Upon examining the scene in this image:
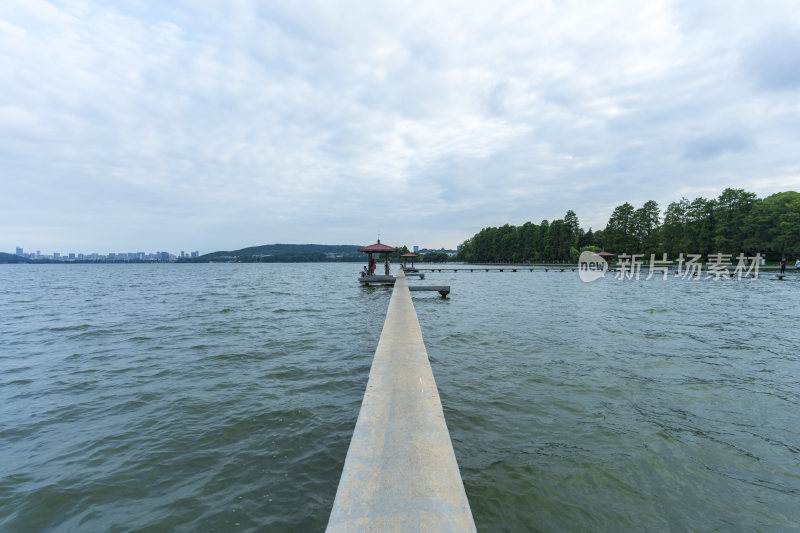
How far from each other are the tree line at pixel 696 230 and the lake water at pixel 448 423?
59.6 meters

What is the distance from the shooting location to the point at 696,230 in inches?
2424

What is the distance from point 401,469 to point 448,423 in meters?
2.58

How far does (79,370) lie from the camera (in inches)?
321

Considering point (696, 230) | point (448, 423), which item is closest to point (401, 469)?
point (448, 423)

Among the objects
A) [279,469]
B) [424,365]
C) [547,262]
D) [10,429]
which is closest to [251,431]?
[279,469]

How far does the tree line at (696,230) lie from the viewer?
50.0 metres

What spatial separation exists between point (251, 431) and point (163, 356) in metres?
5.90

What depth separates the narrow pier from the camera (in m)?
2.38

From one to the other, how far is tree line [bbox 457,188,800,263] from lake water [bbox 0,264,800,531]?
59.6 meters

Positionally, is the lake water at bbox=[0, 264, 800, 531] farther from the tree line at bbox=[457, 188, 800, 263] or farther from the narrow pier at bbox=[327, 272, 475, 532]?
the tree line at bbox=[457, 188, 800, 263]

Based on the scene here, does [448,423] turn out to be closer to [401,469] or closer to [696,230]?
[401,469]

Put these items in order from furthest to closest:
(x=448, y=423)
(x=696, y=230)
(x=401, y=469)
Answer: (x=696, y=230) → (x=448, y=423) → (x=401, y=469)

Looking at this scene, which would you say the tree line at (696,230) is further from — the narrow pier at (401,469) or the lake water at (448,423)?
the narrow pier at (401,469)

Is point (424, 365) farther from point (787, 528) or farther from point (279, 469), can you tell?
point (787, 528)
